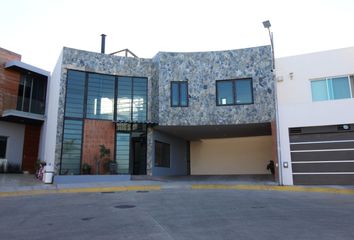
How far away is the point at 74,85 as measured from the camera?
19.7 m

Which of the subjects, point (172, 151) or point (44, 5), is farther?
point (172, 151)

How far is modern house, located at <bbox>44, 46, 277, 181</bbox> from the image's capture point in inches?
749

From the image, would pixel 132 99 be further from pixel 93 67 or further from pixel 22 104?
pixel 22 104

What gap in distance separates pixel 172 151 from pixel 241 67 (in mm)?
8243

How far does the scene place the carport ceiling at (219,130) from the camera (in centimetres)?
2055

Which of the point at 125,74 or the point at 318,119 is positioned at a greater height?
the point at 125,74

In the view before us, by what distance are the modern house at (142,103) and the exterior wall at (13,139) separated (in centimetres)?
443

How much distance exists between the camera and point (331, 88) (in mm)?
17641

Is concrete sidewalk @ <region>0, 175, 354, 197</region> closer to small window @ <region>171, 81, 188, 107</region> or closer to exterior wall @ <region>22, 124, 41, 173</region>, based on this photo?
small window @ <region>171, 81, 188, 107</region>

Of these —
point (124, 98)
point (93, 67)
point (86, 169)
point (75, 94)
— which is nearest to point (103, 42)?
point (93, 67)

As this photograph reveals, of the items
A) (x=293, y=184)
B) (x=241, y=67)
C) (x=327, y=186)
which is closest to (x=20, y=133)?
(x=241, y=67)

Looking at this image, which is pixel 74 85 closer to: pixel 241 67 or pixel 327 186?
pixel 241 67

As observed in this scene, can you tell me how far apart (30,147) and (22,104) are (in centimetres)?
371

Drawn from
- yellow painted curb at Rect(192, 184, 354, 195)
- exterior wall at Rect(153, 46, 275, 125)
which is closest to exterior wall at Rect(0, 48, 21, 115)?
exterior wall at Rect(153, 46, 275, 125)
